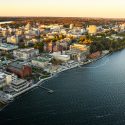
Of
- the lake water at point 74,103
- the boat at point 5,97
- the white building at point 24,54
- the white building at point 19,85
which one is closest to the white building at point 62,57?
Answer: the white building at point 24,54

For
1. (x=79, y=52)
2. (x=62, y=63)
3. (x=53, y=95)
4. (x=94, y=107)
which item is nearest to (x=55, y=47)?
(x=79, y=52)

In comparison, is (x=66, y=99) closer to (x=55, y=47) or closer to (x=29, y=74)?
(x=29, y=74)

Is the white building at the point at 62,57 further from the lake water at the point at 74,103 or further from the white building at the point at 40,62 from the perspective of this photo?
the lake water at the point at 74,103

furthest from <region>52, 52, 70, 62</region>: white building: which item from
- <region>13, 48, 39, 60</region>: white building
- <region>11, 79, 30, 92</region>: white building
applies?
<region>11, 79, 30, 92</region>: white building

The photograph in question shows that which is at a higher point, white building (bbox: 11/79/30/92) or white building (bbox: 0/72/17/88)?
white building (bbox: 0/72/17/88)

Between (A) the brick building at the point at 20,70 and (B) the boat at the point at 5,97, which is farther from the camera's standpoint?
(A) the brick building at the point at 20,70

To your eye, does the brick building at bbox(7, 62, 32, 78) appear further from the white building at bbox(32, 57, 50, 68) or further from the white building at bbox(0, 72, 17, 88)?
the white building at bbox(32, 57, 50, 68)

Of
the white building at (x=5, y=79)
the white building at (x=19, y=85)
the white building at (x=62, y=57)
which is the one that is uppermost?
the white building at (x=62, y=57)

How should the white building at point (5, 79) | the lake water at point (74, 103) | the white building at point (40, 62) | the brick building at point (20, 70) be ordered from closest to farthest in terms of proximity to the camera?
the lake water at point (74, 103)
the white building at point (5, 79)
the brick building at point (20, 70)
the white building at point (40, 62)

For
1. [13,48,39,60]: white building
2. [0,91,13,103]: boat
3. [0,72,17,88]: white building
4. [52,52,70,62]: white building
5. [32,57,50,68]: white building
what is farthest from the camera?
[13,48,39,60]: white building
